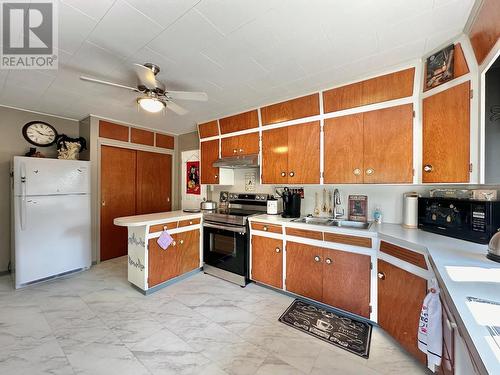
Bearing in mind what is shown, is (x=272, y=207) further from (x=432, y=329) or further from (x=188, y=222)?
(x=432, y=329)

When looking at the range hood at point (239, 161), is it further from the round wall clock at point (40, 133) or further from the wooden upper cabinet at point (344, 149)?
the round wall clock at point (40, 133)

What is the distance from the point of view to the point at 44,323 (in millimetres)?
1995

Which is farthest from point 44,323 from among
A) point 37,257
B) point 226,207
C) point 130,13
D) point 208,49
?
point 208,49

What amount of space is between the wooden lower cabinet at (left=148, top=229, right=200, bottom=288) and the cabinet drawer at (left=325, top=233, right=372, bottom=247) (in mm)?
1881

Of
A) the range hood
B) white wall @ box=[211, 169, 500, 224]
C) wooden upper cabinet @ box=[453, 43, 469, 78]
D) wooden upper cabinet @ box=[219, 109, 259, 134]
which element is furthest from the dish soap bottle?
wooden upper cabinet @ box=[219, 109, 259, 134]

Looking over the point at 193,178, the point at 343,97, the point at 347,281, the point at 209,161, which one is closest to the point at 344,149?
the point at 343,97

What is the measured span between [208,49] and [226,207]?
7.87 feet

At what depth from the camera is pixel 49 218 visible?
282 cm

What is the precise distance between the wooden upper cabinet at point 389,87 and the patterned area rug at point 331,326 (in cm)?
218

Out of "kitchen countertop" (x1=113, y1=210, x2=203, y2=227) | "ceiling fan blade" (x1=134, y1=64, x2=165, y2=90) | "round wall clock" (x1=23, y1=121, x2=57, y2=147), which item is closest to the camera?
"ceiling fan blade" (x1=134, y1=64, x2=165, y2=90)

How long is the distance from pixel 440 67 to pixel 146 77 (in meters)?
2.41

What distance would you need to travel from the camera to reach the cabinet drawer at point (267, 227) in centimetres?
255

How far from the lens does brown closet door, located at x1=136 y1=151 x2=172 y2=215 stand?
4082 millimetres

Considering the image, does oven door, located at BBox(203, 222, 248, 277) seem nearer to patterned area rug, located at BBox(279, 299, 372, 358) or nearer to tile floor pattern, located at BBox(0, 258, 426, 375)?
tile floor pattern, located at BBox(0, 258, 426, 375)
